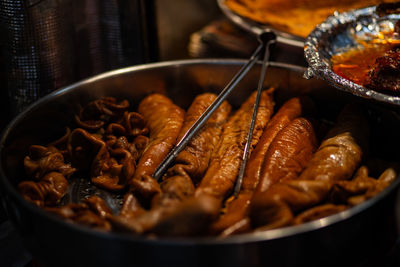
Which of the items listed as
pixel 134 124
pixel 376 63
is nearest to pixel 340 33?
pixel 376 63

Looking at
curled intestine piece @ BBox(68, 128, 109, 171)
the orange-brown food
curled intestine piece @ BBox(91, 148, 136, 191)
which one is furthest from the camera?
the orange-brown food

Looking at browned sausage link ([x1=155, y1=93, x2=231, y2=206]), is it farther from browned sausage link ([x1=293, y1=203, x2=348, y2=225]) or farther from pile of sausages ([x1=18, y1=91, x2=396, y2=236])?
browned sausage link ([x1=293, y1=203, x2=348, y2=225])

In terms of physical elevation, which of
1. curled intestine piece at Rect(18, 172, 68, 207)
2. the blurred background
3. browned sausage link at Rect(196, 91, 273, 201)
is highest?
the blurred background

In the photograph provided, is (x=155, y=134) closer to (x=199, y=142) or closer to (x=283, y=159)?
(x=199, y=142)

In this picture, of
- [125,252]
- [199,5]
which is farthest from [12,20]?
[199,5]

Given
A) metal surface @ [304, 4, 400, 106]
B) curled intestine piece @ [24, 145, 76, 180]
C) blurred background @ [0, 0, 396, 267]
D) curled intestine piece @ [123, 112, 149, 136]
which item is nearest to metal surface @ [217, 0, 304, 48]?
blurred background @ [0, 0, 396, 267]

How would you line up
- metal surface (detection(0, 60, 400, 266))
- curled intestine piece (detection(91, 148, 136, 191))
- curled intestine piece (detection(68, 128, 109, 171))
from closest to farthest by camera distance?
metal surface (detection(0, 60, 400, 266)) < curled intestine piece (detection(91, 148, 136, 191)) < curled intestine piece (detection(68, 128, 109, 171))

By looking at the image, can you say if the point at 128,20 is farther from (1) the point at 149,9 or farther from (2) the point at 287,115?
(2) the point at 287,115

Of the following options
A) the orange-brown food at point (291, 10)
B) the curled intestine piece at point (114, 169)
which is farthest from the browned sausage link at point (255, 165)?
the orange-brown food at point (291, 10)
